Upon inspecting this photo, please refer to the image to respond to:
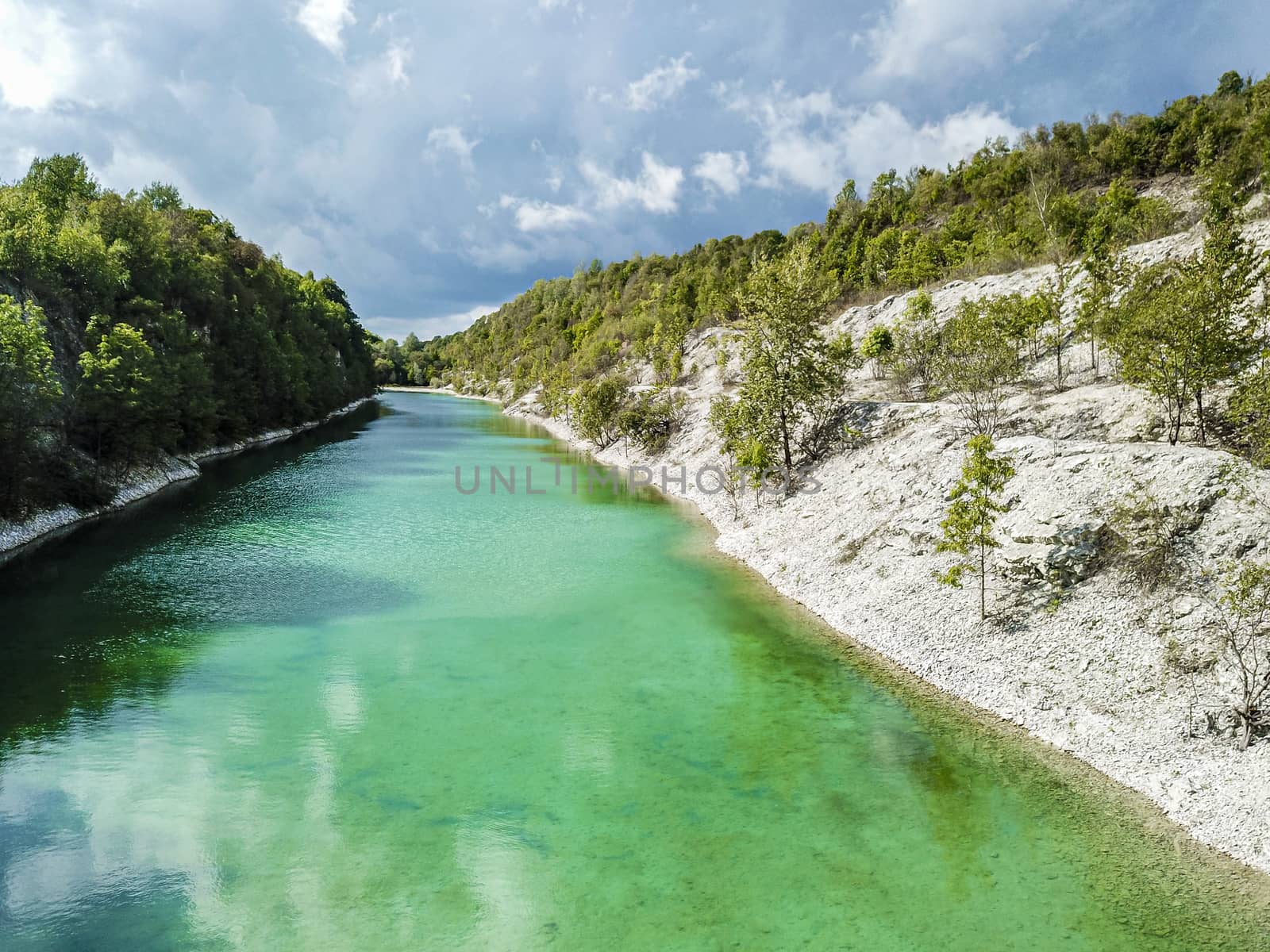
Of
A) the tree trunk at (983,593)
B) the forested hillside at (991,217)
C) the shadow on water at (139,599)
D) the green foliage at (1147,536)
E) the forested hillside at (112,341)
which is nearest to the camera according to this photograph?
the green foliage at (1147,536)

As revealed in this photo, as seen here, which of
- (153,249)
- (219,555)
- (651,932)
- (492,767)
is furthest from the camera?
(153,249)

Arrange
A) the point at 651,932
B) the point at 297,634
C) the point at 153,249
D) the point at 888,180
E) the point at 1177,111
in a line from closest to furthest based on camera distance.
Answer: the point at 651,932, the point at 297,634, the point at 153,249, the point at 1177,111, the point at 888,180

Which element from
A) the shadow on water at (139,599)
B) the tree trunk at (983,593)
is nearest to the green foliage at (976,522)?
the tree trunk at (983,593)

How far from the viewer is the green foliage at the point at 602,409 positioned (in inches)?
2562

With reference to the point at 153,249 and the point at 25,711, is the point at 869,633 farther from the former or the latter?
the point at 153,249

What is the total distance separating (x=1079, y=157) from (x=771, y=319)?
2696 inches

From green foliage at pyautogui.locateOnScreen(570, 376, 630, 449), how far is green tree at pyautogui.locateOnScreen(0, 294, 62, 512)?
41666 mm

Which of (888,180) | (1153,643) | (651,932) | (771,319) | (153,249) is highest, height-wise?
(888,180)

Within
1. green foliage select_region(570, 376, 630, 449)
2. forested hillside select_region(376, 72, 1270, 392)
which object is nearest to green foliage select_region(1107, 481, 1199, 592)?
forested hillside select_region(376, 72, 1270, 392)

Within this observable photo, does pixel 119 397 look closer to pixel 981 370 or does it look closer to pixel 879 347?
pixel 981 370

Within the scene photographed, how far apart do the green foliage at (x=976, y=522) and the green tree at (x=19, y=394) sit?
34.6 metres

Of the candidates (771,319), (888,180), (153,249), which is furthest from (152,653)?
(888,180)

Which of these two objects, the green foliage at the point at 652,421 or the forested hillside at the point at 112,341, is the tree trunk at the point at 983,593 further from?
the green foliage at the point at 652,421

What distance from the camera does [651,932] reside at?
964 cm
